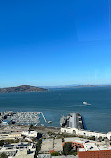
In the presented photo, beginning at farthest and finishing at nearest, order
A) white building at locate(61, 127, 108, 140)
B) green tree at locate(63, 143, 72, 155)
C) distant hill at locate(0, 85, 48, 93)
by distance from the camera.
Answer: distant hill at locate(0, 85, 48, 93) → white building at locate(61, 127, 108, 140) → green tree at locate(63, 143, 72, 155)

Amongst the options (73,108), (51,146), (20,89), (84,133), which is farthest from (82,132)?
(20,89)

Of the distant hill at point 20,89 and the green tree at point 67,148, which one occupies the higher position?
the distant hill at point 20,89

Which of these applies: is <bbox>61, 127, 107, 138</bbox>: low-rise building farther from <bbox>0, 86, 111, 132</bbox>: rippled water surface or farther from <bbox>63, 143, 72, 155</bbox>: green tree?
<bbox>63, 143, 72, 155</bbox>: green tree

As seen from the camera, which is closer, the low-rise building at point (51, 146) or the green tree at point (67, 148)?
the green tree at point (67, 148)

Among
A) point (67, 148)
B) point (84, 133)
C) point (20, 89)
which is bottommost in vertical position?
point (84, 133)

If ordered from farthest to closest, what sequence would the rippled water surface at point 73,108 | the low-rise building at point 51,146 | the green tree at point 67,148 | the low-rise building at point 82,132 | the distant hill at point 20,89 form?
the distant hill at point 20,89
the rippled water surface at point 73,108
the low-rise building at point 82,132
the low-rise building at point 51,146
the green tree at point 67,148

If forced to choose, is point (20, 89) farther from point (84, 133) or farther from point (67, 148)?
point (67, 148)

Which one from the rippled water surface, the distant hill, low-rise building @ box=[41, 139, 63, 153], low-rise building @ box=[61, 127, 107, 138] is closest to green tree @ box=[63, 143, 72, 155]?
low-rise building @ box=[41, 139, 63, 153]

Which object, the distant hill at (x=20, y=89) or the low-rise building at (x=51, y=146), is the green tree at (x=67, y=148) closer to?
the low-rise building at (x=51, y=146)

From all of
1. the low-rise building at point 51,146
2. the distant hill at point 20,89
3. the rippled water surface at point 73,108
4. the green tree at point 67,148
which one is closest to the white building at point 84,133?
the rippled water surface at point 73,108

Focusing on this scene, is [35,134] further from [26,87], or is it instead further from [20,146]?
[26,87]

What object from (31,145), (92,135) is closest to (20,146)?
(31,145)
